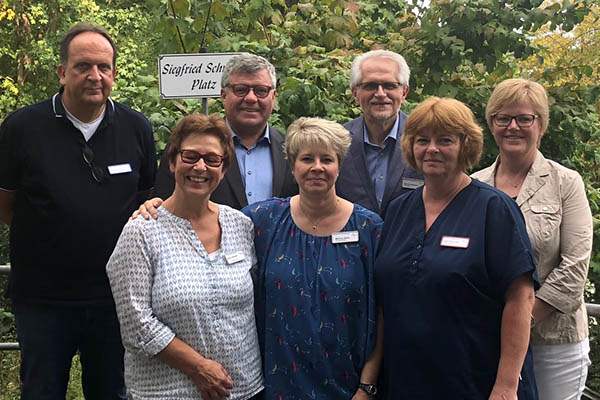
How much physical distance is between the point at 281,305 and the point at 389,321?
0.45 meters

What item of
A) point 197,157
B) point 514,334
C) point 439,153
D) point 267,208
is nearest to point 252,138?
point 267,208

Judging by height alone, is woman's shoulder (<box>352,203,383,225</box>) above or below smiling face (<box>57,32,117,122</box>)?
below

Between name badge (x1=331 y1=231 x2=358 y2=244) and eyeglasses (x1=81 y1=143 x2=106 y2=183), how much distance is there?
45.4 inches

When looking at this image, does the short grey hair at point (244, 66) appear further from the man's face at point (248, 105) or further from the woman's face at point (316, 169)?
the woman's face at point (316, 169)

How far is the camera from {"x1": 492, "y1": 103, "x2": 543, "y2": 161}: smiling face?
312cm

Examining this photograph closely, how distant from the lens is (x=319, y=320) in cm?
282

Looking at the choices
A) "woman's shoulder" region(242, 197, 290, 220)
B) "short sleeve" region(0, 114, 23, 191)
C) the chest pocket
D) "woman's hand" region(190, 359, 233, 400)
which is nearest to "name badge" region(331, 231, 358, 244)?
"woman's shoulder" region(242, 197, 290, 220)

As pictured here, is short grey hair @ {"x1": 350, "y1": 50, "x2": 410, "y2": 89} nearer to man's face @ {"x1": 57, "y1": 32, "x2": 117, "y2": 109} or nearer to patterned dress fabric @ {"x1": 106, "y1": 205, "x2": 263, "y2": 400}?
man's face @ {"x1": 57, "y1": 32, "x2": 117, "y2": 109}

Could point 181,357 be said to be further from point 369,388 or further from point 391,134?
point 391,134

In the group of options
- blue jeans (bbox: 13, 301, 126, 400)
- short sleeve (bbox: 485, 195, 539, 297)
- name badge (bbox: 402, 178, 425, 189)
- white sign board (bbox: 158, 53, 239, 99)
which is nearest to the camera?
short sleeve (bbox: 485, 195, 539, 297)

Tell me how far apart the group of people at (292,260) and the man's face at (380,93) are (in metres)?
0.42

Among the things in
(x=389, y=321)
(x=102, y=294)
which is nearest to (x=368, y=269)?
(x=389, y=321)

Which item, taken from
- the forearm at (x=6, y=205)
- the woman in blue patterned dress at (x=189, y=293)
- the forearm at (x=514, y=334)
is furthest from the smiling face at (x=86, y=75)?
the forearm at (x=514, y=334)

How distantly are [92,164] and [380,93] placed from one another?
5.09ft
